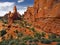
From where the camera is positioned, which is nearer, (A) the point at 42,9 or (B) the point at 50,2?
(B) the point at 50,2

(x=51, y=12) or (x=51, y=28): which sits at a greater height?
(x=51, y=12)

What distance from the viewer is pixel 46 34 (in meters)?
60.4

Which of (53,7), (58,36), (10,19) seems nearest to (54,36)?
(58,36)

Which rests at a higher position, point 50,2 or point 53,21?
point 50,2

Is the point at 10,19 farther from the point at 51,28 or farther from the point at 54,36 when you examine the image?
the point at 54,36

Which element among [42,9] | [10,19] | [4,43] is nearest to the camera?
[4,43]

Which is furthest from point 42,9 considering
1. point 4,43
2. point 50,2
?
point 4,43

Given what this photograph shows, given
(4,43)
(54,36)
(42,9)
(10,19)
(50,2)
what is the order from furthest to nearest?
(10,19) < (42,9) < (50,2) < (54,36) < (4,43)

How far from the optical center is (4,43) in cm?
5144

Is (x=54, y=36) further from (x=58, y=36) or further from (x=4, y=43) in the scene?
(x=4, y=43)

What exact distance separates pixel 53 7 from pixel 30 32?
30.4 feet

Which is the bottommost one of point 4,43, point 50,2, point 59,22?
point 4,43

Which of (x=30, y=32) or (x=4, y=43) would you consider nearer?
(x=4, y=43)

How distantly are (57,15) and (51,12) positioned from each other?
3185mm
